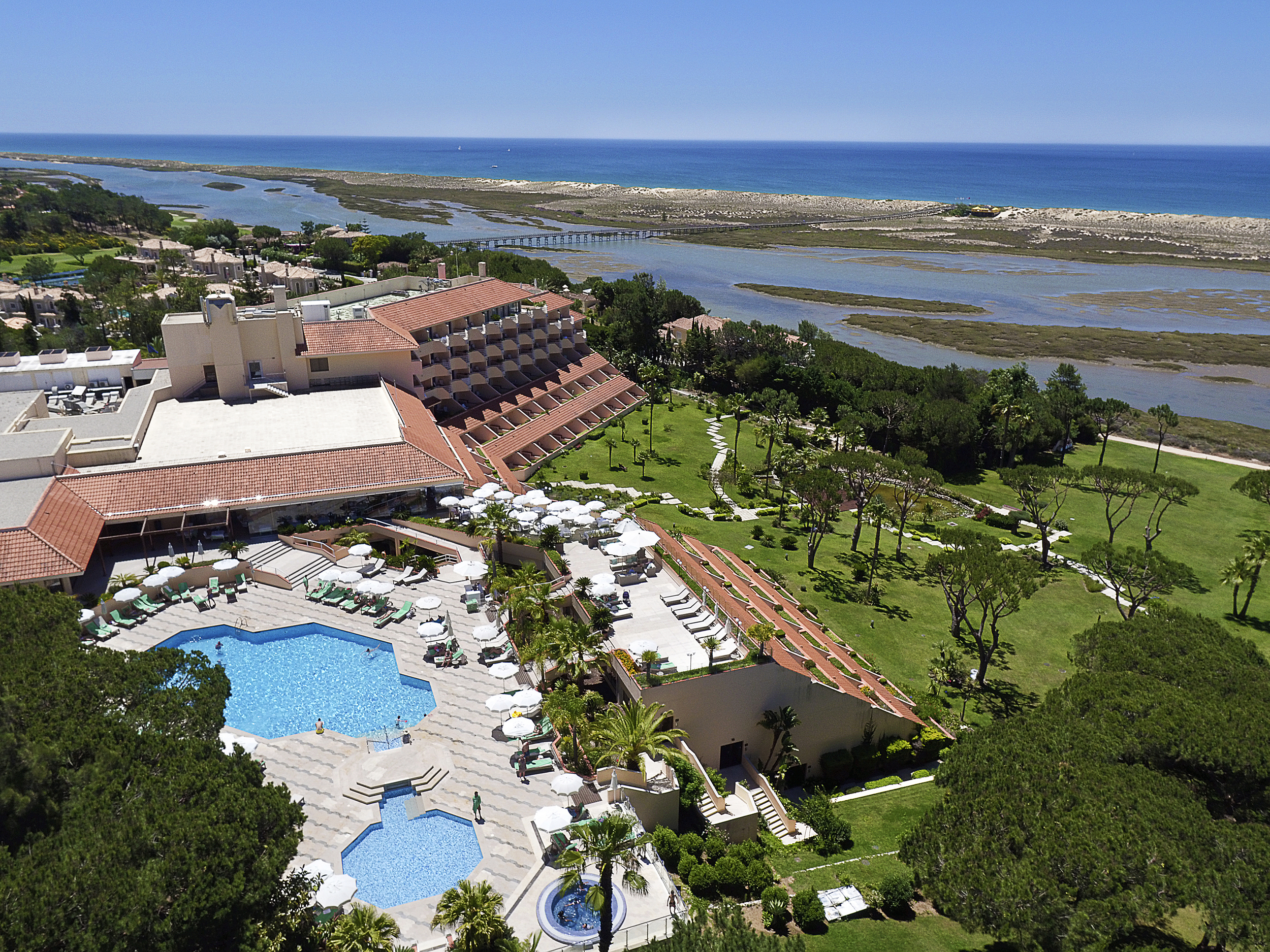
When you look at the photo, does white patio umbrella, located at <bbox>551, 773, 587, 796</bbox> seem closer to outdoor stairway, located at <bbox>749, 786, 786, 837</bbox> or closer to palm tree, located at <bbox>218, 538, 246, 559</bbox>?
outdoor stairway, located at <bbox>749, 786, 786, 837</bbox>

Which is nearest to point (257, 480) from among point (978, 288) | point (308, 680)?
→ point (308, 680)

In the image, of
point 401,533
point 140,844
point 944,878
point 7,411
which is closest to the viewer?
point 140,844

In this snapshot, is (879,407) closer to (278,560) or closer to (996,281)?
(278,560)

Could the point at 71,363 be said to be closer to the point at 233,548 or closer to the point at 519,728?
the point at 233,548

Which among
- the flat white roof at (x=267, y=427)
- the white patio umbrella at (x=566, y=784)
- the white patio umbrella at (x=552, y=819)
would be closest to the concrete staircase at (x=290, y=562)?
the flat white roof at (x=267, y=427)

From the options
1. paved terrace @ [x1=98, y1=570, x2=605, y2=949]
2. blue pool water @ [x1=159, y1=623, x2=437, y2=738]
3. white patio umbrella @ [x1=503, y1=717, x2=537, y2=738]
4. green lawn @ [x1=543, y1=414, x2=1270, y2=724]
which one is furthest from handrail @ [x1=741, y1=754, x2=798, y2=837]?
blue pool water @ [x1=159, y1=623, x2=437, y2=738]

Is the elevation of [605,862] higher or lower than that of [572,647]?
higher

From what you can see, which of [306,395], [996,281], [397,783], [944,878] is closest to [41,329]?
[306,395]
